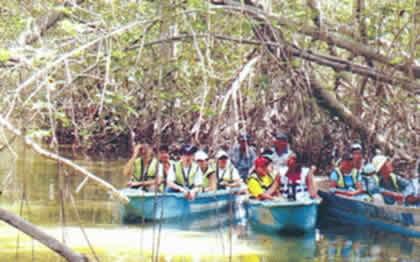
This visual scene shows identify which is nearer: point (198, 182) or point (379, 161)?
point (379, 161)

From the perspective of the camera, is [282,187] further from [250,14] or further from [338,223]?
[250,14]

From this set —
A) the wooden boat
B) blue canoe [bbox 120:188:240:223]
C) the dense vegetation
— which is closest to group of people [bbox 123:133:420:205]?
blue canoe [bbox 120:188:240:223]

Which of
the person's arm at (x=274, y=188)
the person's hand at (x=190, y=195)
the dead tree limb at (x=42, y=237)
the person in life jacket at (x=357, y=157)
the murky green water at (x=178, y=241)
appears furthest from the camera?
the person in life jacket at (x=357, y=157)

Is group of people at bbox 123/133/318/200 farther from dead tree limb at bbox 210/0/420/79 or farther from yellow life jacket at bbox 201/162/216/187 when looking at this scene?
dead tree limb at bbox 210/0/420/79

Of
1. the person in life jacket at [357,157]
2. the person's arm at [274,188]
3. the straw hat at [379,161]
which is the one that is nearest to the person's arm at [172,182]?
the person's arm at [274,188]

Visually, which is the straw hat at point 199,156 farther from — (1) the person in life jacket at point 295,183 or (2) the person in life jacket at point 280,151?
(1) the person in life jacket at point 295,183

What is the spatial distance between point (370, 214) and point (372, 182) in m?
0.68

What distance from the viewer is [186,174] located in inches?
495

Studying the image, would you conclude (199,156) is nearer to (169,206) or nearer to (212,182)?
(212,182)

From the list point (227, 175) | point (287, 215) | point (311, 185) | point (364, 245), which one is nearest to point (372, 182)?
point (311, 185)

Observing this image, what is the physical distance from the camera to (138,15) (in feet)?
35.2

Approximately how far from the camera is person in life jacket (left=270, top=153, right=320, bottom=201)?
11.5 m

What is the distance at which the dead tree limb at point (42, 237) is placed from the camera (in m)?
2.82

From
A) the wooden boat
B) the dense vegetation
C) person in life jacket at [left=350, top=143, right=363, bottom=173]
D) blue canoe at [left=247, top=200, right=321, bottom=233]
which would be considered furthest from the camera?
person in life jacket at [left=350, top=143, right=363, bottom=173]
